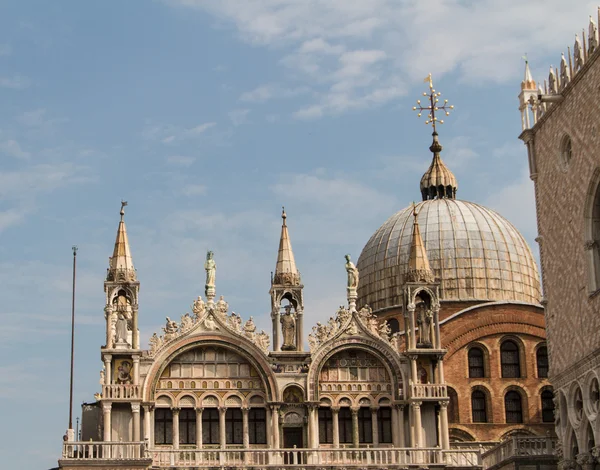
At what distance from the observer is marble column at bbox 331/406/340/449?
40938mm

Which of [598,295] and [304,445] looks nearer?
[598,295]

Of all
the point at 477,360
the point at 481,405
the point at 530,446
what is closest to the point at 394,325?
the point at 477,360

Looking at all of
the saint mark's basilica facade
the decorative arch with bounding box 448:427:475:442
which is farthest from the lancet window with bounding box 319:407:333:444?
the decorative arch with bounding box 448:427:475:442

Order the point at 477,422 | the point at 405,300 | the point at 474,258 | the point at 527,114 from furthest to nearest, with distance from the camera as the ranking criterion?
the point at 474,258 → the point at 477,422 → the point at 405,300 → the point at 527,114

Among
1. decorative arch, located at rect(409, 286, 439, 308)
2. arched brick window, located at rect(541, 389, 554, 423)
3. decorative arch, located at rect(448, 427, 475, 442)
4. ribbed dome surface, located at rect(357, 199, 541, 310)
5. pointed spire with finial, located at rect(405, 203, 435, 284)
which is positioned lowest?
decorative arch, located at rect(448, 427, 475, 442)

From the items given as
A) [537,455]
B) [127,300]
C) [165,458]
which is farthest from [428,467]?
[127,300]

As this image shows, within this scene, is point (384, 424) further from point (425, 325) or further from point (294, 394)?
point (425, 325)

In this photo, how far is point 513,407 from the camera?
158 feet

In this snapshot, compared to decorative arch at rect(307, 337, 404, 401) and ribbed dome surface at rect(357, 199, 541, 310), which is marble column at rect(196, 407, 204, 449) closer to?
decorative arch at rect(307, 337, 404, 401)

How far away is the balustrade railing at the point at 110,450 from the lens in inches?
1497

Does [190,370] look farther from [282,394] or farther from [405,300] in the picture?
[405,300]

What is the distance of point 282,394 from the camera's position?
41062mm

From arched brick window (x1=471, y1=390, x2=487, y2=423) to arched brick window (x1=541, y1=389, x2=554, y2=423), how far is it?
2.15 meters

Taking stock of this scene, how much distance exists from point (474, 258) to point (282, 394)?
14.6 meters
